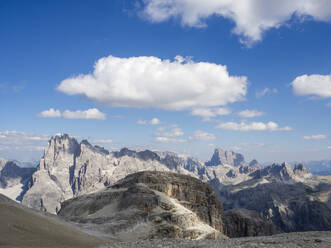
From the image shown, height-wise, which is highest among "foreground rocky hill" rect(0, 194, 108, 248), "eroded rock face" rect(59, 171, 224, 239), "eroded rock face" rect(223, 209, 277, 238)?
"foreground rocky hill" rect(0, 194, 108, 248)

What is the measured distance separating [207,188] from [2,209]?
313ft

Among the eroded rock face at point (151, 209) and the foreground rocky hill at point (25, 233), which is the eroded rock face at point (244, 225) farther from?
the foreground rocky hill at point (25, 233)

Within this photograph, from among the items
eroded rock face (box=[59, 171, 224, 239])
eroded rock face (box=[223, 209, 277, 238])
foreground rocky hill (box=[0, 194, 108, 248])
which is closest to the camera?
foreground rocky hill (box=[0, 194, 108, 248])

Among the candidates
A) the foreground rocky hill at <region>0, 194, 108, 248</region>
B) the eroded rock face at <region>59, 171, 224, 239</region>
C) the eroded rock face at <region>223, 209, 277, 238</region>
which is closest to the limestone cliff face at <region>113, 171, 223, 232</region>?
the eroded rock face at <region>59, 171, 224, 239</region>

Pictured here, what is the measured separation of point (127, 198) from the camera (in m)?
85.2

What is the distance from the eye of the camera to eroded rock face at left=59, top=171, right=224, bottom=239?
65562 mm

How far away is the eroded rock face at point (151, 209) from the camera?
65562mm

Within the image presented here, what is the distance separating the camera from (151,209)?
78375 mm

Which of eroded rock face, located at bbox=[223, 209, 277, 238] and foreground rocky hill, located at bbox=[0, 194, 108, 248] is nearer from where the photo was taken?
foreground rocky hill, located at bbox=[0, 194, 108, 248]

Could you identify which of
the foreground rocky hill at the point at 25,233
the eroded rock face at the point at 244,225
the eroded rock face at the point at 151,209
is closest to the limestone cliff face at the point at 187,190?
the eroded rock face at the point at 151,209

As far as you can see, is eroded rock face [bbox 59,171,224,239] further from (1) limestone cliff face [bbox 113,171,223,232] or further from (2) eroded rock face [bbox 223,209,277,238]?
(2) eroded rock face [bbox 223,209,277,238]

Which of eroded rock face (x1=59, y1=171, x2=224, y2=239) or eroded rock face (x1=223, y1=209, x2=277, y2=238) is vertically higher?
eroded rock face (x1=59, y1=171, x2=224, y2=239)

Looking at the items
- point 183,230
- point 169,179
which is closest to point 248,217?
point 169,179

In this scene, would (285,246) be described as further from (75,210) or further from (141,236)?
(75,210)
